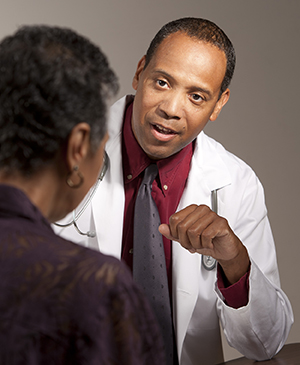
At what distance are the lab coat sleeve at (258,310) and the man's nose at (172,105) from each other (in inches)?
Result: 13.1

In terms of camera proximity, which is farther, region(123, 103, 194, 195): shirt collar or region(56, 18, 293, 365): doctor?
region(123, 103, 194, 195): shirt collar

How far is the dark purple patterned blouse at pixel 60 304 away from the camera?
45 centimetres

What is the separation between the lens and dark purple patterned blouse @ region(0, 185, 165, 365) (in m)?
0.45

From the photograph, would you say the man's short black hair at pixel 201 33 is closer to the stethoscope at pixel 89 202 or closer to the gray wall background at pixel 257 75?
the stethoscope at pixel 89 202

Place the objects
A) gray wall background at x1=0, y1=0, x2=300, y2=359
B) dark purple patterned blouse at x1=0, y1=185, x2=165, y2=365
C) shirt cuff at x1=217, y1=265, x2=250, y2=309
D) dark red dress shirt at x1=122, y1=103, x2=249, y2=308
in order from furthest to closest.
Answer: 1. gray wall background at x1=0, y1=0, x2=300, y2=359
2. dark red dress shirt at x1=122, y1=103, x2=249, y2=308
3. shirt cuff at x1=217, y1=265, x2=250, y2=309
4. dark purple patterned blouse at x1=0, y1=185, x2=165, y2=365

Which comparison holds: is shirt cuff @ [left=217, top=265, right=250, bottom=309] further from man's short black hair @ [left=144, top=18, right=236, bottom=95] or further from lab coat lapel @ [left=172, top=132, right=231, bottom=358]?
man's short black hair @ [left=144, top=18, right=236, bottom=95]

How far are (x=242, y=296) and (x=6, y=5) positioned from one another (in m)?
1.31

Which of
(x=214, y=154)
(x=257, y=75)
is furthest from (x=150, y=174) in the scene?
(x=257, y=75)

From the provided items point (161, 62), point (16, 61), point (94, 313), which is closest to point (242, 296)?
point (161, 62)

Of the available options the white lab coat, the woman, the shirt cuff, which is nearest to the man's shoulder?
the white lab coat

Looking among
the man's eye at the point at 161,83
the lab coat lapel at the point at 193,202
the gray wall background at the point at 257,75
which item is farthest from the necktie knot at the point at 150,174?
the gray wall background at the point at 257,75

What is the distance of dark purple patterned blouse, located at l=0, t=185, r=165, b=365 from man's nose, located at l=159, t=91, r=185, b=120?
27.3 inches

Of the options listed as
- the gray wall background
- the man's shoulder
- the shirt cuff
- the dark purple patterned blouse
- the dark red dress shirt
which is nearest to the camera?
the dark purple patterned blouse

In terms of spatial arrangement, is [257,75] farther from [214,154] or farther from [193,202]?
[193,202]
